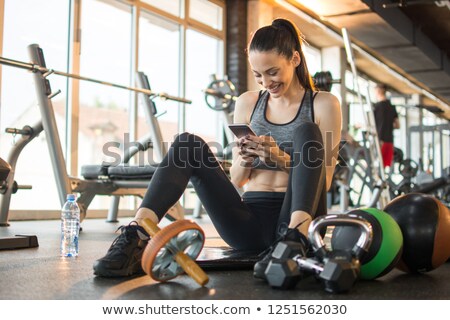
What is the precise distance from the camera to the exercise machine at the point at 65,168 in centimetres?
329

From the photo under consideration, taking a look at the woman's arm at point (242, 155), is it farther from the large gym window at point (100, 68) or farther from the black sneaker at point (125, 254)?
the large gym window at point (100, 68)

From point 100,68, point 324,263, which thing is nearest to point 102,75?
point 100,68

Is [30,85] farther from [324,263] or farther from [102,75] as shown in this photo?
[324,263]

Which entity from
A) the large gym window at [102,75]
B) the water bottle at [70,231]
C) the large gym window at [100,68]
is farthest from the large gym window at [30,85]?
the water bottle at [70,231]

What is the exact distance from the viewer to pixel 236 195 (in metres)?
1.78

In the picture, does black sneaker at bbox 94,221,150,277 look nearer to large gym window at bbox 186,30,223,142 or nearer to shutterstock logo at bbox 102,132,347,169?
shutterstock logo at bbox 102,132,347,169

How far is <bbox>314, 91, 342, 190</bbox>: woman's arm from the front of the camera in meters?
1.85

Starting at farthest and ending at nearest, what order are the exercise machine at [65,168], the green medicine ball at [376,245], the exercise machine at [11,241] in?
the exercise machine at [65,168] → the exercise machine at [11,241] → the green medicine ball at [376,245]

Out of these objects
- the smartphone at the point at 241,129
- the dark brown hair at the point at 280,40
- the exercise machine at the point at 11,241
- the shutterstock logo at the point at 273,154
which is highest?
the dark brown hair at the point at 280,40

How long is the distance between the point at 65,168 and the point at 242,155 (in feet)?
5.73

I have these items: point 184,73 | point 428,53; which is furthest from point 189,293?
point 428,53

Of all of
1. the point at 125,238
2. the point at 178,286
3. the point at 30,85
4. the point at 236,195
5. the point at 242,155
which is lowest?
the point at 178,286

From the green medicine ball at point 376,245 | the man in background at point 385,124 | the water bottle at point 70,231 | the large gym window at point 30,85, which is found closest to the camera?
the green medicine ball at point 376,245
